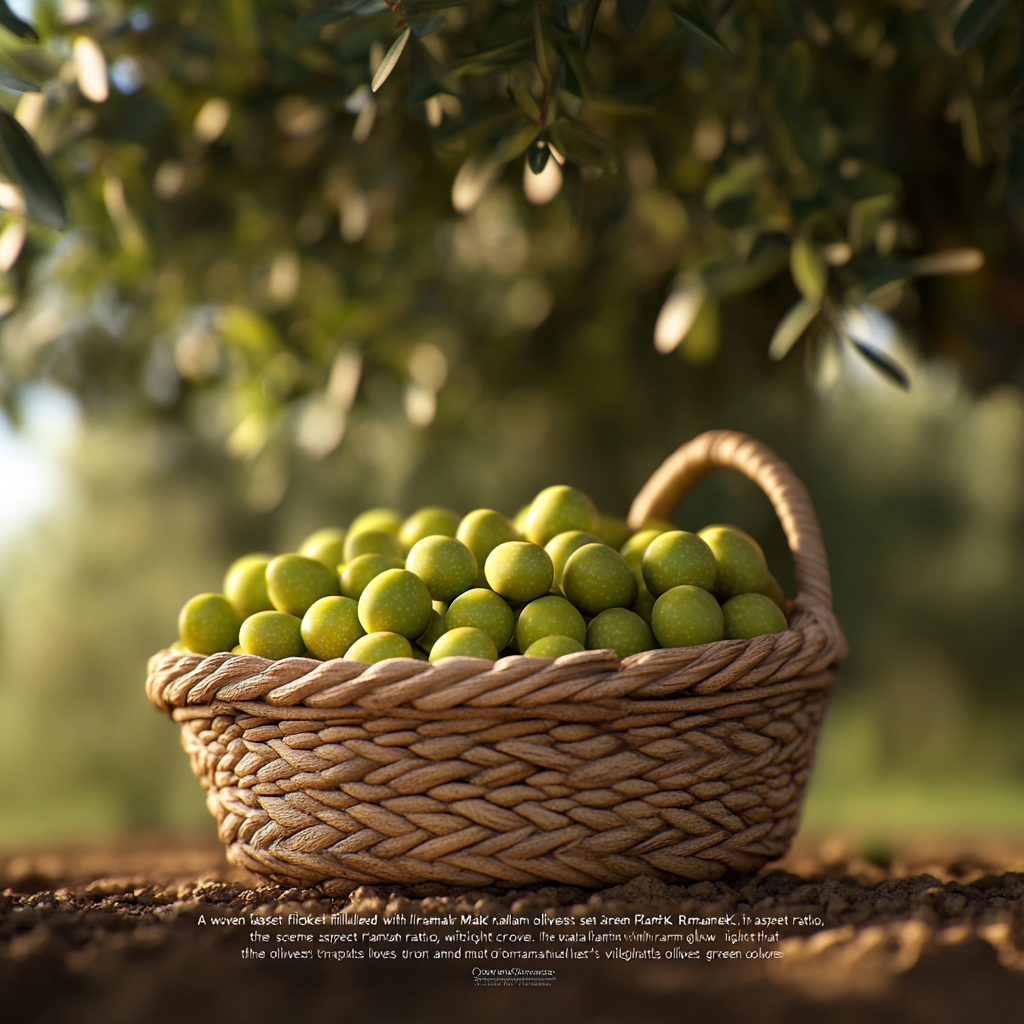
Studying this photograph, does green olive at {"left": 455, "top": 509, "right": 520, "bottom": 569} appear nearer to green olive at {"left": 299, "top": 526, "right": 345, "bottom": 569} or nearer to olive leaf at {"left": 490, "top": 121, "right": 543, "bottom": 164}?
green olive at {"left": 299, "top": 526, "right": 345, "bottom": 569}

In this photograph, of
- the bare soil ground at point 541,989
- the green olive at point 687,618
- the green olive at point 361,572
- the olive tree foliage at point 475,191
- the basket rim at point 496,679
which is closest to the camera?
the bare soil ground at point 541,989

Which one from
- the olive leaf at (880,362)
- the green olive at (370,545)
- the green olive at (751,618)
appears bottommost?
the green olive at (751,618)

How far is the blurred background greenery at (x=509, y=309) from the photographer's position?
116cm

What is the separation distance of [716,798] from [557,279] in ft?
5.52

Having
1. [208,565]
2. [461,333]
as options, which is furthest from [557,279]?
[208,565]

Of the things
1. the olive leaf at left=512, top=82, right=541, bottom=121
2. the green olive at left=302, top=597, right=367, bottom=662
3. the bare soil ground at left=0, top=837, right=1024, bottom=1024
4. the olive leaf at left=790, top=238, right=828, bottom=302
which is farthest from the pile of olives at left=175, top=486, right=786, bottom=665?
the olive leaf at left=512, top=82, right=541, bottom=121

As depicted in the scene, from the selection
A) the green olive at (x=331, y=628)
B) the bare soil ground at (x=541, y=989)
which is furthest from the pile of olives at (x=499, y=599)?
the bare soil ground at (x=541, y=989)

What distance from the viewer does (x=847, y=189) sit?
1184mm

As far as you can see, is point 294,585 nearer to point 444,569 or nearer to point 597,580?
point 444,569

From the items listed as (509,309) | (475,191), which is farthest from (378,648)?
(509,309)

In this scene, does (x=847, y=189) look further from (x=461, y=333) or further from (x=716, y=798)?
(x=461, y=333)

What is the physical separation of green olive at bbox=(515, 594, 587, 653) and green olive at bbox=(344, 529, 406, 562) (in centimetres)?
26

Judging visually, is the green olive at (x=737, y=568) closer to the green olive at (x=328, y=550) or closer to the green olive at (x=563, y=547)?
the green olive at (x=563, y=547)

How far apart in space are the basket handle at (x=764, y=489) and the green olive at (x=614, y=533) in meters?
0.07
